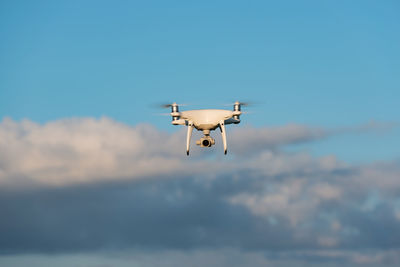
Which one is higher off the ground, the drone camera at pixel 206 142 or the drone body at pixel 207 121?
the drone body at pixel 207 121

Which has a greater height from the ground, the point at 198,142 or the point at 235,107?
the point at 235,107

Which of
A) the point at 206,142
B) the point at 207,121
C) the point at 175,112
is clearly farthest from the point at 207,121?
the point at 175,112

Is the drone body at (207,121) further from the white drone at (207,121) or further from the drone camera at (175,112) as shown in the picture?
the drone camera at (175,112)

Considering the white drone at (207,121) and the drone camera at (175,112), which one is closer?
the white drone at (207,121)

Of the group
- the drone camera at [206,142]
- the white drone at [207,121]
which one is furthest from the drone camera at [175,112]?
the drone camera at [206,142]

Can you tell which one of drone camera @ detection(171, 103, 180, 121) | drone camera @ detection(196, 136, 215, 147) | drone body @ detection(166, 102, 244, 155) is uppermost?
drone camera @ detection(171, 103, 180, 121)

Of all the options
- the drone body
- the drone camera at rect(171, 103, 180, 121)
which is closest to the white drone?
the drone body

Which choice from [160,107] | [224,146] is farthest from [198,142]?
[160,107]

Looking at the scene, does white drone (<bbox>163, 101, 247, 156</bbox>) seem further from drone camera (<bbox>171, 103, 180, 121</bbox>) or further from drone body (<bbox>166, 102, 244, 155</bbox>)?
drone camera (<bbox>171, 103, 180, 121</bbox>)

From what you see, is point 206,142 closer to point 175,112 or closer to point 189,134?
point 189,134

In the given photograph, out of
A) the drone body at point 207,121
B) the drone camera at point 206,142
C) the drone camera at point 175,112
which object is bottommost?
the drone camera at point 206,142

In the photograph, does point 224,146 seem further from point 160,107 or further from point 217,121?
point 160,107
